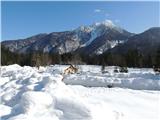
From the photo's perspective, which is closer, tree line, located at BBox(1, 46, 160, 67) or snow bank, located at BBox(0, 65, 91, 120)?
snow bank, located at BBox(0, 65, 91, 120)

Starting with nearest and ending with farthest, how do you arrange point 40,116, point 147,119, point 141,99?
point 40,116 < point 147,119 < point 141,99

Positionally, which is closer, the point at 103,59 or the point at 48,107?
the point at 48,107

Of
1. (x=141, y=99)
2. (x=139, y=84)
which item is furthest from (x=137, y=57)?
(x=141, y=99)

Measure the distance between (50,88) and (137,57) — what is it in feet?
309

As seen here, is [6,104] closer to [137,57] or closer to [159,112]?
[159,112]

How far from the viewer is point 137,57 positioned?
10225 centimetres

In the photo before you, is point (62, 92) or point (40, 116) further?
point (62, 92)

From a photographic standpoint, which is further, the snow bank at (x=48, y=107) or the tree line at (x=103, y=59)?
the tree line at (x=103, y=59)

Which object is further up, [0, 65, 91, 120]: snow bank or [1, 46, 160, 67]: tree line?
[1, 46, 160, 67]: tree line

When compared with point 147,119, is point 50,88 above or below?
above

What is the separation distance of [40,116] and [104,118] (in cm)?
151

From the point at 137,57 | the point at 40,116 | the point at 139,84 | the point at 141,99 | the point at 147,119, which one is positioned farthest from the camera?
the point at 137,57

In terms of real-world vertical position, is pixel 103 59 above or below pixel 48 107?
above

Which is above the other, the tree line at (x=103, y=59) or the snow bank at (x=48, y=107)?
the tree line at (x=103, y=59)
